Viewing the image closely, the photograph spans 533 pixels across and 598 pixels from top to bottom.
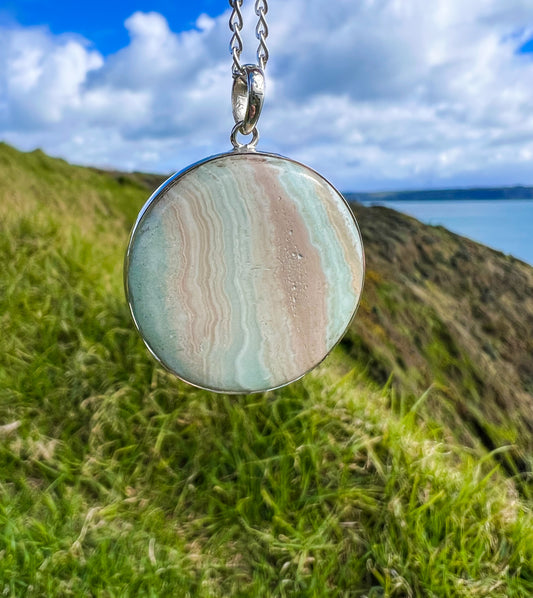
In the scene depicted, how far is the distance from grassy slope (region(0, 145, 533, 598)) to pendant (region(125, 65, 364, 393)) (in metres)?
0.55

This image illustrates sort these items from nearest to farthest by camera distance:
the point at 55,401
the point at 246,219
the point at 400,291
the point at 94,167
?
the point at 246,219
the point at 55,401
the point at 400,291
the point at 94,167

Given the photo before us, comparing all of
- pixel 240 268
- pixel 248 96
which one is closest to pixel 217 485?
pixel 240 268

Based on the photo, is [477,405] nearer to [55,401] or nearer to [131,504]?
[131,504]

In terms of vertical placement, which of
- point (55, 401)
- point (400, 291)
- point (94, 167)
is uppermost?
point (94, 167)

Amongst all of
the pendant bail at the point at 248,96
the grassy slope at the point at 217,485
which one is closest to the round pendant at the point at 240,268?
the pendant bail at the point at 248,96

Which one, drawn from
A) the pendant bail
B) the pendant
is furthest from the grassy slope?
the pendant bail

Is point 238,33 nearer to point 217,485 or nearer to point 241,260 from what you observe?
point 241,260

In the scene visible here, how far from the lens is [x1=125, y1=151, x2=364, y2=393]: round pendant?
1.68m

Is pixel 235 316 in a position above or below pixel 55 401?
above

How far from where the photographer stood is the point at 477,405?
271 cm

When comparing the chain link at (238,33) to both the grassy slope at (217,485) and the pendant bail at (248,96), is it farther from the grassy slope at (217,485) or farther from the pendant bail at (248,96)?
the grassy slope at (217,485)

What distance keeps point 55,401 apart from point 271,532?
39.8 inches

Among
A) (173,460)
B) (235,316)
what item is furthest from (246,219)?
(173,460)

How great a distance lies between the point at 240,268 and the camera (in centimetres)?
172
